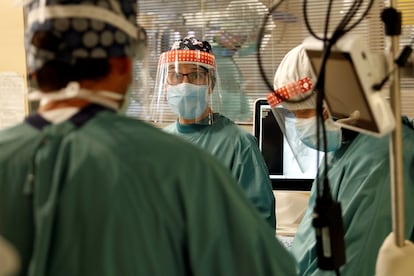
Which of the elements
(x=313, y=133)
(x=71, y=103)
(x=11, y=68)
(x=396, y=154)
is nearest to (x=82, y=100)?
(x=71, y=103)

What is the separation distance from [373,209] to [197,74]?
3.45 ft

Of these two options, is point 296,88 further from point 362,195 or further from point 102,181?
point 102,181

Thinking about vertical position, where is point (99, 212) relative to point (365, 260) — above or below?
above

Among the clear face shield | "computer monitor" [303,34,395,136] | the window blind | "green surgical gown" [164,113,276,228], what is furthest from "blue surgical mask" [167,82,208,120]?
"computer monitor" [303,34,395,136]

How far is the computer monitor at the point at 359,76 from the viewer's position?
3.14ft

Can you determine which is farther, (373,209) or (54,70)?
(373,209)

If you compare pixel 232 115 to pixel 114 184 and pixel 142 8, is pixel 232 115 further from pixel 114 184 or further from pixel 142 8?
pixel 114 184

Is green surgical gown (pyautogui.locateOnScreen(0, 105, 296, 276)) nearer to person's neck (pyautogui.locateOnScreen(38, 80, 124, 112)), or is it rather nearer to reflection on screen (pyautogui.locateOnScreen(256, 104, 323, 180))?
person's neck (pyautogui.locateOnScreen(38, 80, 124, 112))

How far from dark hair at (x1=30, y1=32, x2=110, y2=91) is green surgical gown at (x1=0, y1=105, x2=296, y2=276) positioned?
62 mm

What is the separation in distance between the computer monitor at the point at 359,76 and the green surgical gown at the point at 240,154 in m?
0.92

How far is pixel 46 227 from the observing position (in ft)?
2.51

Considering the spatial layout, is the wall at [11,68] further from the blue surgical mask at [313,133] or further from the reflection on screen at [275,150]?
the blue surgical mask at [313,133]

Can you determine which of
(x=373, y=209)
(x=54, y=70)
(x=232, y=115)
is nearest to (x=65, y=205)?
(x=54, y=70)

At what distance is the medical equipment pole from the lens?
1.04 m
